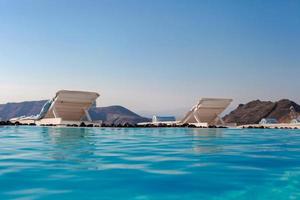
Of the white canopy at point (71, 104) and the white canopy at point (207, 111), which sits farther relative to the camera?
the white canopy at point (207, 111)

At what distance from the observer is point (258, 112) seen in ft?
361

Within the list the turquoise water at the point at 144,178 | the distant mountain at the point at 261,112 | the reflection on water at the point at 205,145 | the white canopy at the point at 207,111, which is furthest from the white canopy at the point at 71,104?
the distant mountain at the point at 261,112

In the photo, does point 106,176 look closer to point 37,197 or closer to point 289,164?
point 37,197

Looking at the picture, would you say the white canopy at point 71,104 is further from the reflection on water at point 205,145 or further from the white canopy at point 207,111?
the reflection on water at point 205,145

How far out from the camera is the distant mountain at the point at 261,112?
106 meters

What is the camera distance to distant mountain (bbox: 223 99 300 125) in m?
106

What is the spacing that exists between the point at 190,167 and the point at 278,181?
1.68 metres

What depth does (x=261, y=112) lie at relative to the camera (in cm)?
10919

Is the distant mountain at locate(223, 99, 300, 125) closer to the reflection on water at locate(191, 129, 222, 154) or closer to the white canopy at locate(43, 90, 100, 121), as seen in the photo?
the white canopy at locate(43, 90, 100, 121)

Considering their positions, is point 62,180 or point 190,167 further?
point 190,167

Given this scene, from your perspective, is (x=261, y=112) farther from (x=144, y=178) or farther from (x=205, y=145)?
(x=144, y=178)

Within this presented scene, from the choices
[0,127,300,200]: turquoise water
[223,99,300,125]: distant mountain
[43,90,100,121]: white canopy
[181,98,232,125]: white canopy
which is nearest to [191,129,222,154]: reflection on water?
[0,127,300,200]: turquoise water

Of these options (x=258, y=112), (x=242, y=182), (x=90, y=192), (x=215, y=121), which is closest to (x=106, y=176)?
(x=90, y=192)

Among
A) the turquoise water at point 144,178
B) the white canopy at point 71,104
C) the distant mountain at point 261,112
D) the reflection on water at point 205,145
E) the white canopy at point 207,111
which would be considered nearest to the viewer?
the turquoise water at point 144,178
